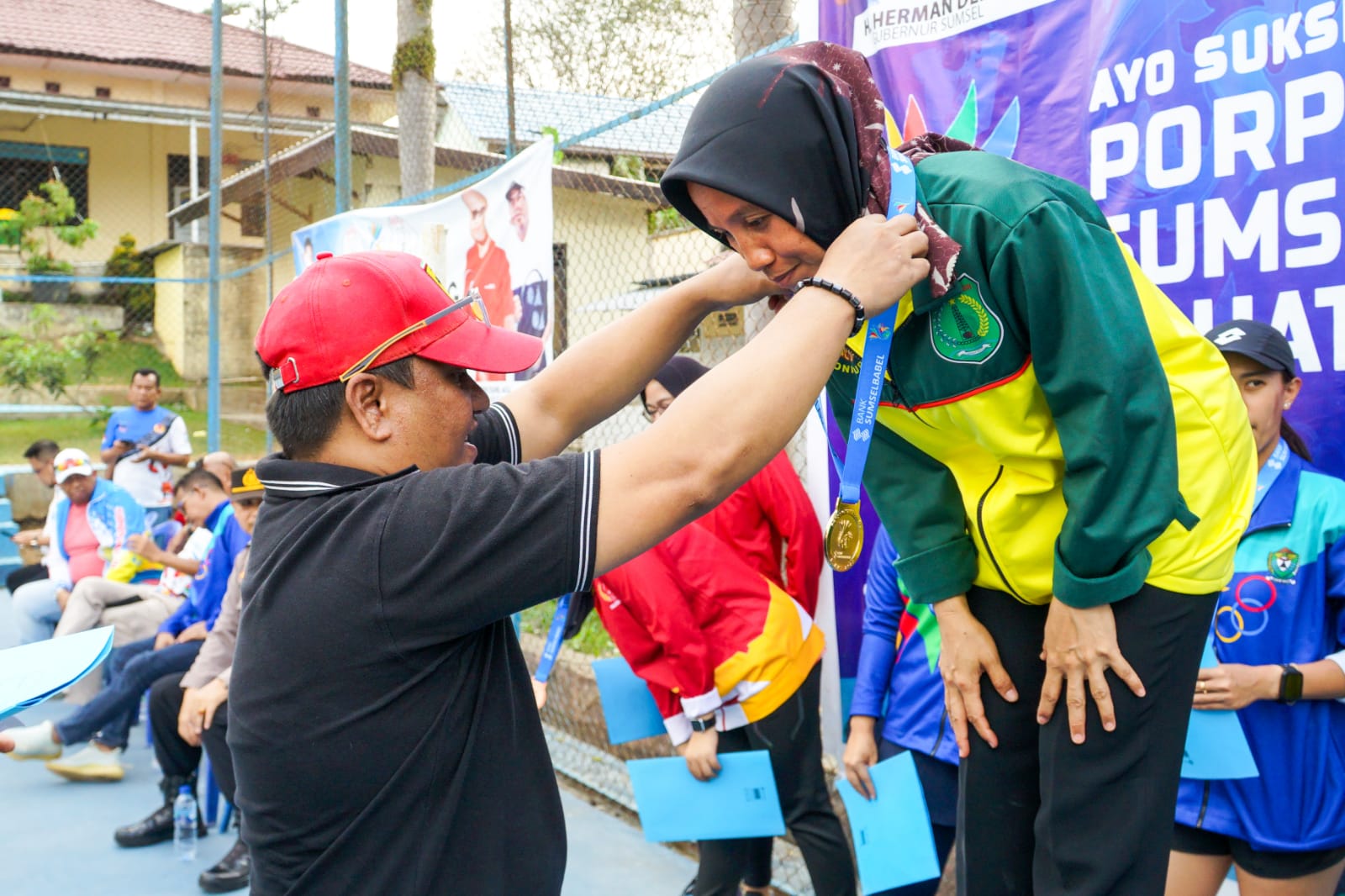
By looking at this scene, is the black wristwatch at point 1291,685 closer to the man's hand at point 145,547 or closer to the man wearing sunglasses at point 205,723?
the man wearing sunglasses at point 205,723

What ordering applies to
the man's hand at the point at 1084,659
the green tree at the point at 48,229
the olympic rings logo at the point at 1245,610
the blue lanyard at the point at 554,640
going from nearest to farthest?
the man's hand at the point at 1084,659, the olympic rings logo at the point at 1245,610, the blue lanyard at the point at 554,640, the green tree at the point at 48,229

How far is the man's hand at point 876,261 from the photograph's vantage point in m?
1.44

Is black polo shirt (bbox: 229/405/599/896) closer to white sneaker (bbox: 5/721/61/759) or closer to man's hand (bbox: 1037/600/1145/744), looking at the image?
man's hand (bbox: 1037/600/1145/744)

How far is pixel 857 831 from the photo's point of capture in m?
2.65

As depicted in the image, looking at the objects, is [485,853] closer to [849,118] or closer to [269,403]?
[269,403]

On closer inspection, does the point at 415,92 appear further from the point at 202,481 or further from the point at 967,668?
the point at 967,668

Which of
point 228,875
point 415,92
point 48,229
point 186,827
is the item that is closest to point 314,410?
point 228,875

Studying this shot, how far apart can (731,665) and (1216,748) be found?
4.77ft

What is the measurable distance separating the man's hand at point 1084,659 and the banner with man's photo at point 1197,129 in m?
1.19

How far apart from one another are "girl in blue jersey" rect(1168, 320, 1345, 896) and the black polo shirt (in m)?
1.52

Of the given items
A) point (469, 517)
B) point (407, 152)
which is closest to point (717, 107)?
point (469, 517)

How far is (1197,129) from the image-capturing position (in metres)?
2.59

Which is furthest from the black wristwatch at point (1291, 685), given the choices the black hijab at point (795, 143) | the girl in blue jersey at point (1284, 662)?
the black hijab at point (795, 143)

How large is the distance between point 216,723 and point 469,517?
11.7 ft
